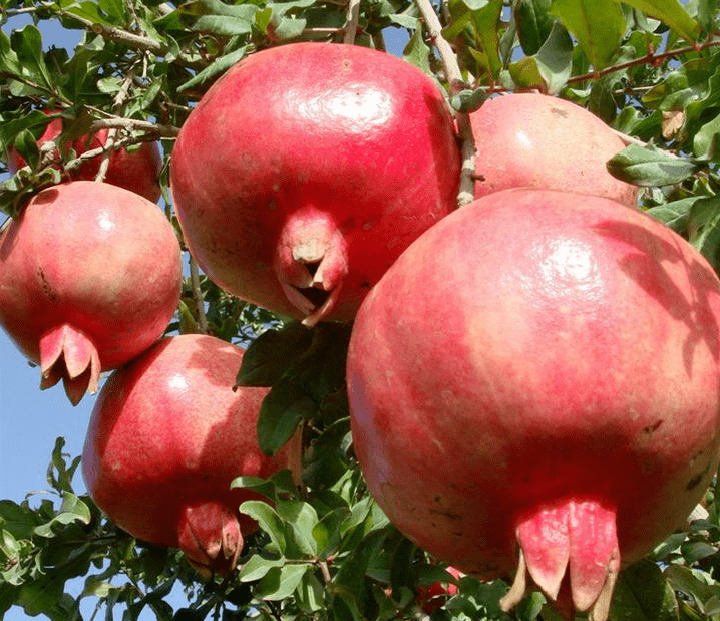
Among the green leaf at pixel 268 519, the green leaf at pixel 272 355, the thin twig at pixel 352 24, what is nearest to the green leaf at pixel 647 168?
the thin twig at pixel 352 24

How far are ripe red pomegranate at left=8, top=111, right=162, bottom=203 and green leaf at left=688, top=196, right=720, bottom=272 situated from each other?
1433 millimetres

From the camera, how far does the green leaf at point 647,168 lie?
1.12 metres

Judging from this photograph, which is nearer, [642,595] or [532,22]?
[642,595]

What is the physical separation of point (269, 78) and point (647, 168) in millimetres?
450

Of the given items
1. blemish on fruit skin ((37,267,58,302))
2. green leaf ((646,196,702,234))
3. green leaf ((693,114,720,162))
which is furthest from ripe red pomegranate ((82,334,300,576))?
green leaf ((693,114,720,162))

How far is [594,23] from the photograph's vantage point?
4.43 feet

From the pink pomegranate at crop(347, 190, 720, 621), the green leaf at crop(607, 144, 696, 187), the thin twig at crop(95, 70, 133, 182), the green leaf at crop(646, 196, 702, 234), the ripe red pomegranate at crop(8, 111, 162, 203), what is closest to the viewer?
the pink pomegranate at crop(347, 190, 720, 621)

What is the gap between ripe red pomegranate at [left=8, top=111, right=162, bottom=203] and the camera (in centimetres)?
232

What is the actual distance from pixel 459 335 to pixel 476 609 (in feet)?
2.98

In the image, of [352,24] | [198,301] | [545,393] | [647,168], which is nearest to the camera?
[545,393]

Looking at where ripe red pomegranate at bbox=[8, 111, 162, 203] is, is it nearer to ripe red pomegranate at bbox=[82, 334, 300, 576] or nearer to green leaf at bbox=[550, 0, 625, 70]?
ripe red pomegranate at bbox=[82, 334, 300, 576]

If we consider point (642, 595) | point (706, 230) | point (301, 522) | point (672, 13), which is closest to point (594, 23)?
point (672, 13)

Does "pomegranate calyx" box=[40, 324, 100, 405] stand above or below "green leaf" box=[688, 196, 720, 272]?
below

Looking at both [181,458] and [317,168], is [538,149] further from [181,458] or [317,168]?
[181,458]
